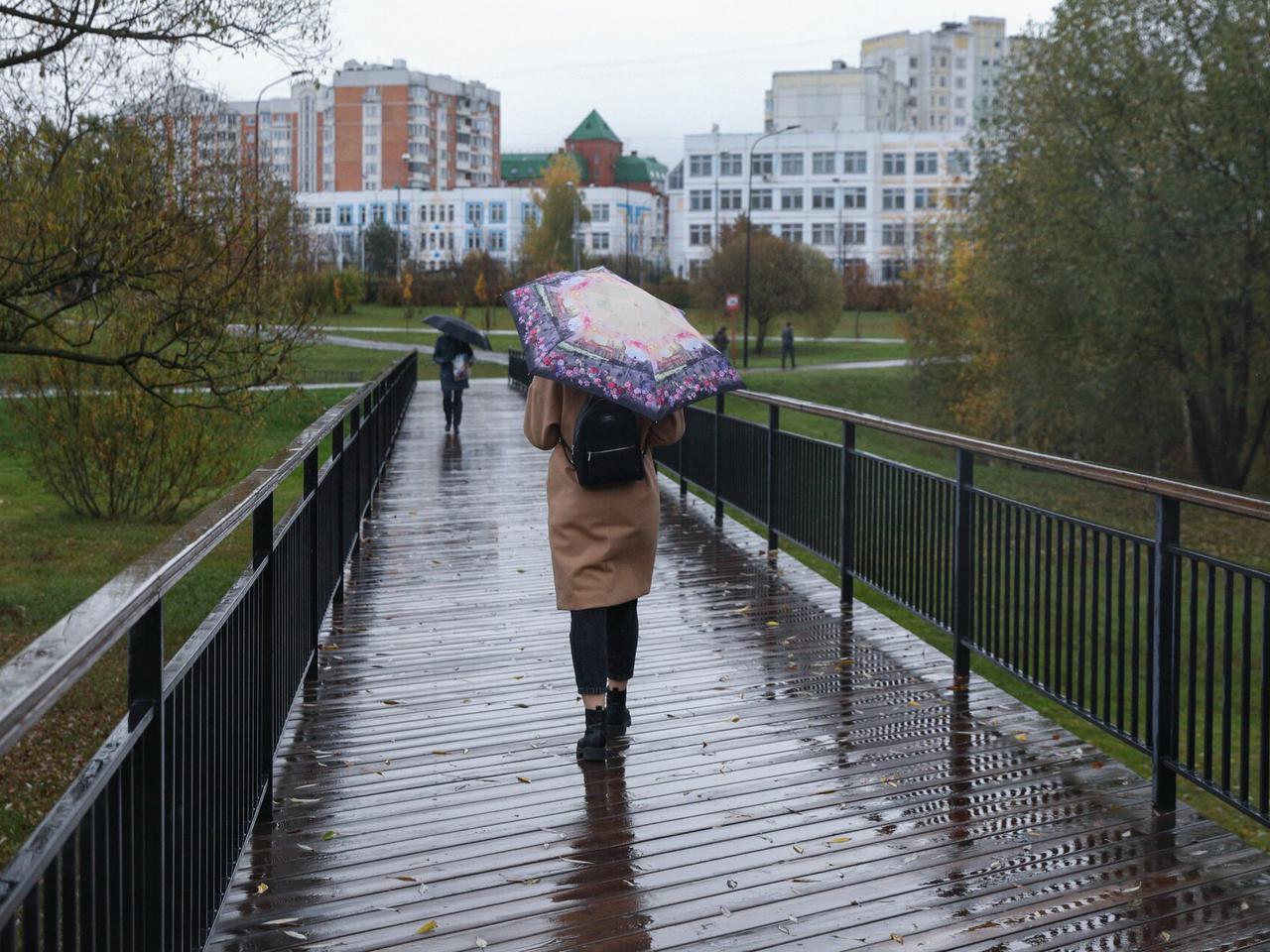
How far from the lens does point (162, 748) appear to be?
295 cm

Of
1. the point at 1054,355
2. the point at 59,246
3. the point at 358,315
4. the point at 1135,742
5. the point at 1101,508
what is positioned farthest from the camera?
the point at 358,315

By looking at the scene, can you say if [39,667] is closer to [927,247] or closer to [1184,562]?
[1184,562]

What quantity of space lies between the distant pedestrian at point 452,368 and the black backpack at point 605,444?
14.9 meters

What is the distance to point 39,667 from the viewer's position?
7.01 ft

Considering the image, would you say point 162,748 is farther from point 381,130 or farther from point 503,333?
point 381,130

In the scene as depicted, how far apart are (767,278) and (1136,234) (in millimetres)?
37730

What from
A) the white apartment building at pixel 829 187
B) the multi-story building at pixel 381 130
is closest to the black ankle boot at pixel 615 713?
the white apartment building at pixel 829 187

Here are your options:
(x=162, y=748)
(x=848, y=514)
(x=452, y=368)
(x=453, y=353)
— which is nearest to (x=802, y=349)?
(x=452, y=368)

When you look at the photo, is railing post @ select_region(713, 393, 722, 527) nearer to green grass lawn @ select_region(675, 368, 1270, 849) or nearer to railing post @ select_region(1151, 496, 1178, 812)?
green grass lawn @ select_region(675, 368, 1270, 849)

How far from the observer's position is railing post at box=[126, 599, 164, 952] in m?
2.86

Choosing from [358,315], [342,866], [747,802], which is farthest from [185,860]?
[358,315]

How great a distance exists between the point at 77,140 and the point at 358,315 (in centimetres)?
7464

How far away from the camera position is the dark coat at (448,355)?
2050cm

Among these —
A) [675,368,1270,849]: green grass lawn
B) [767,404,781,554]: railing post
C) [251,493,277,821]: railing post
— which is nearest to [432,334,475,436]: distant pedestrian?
[675,368,1270,849]: green grass lawn
